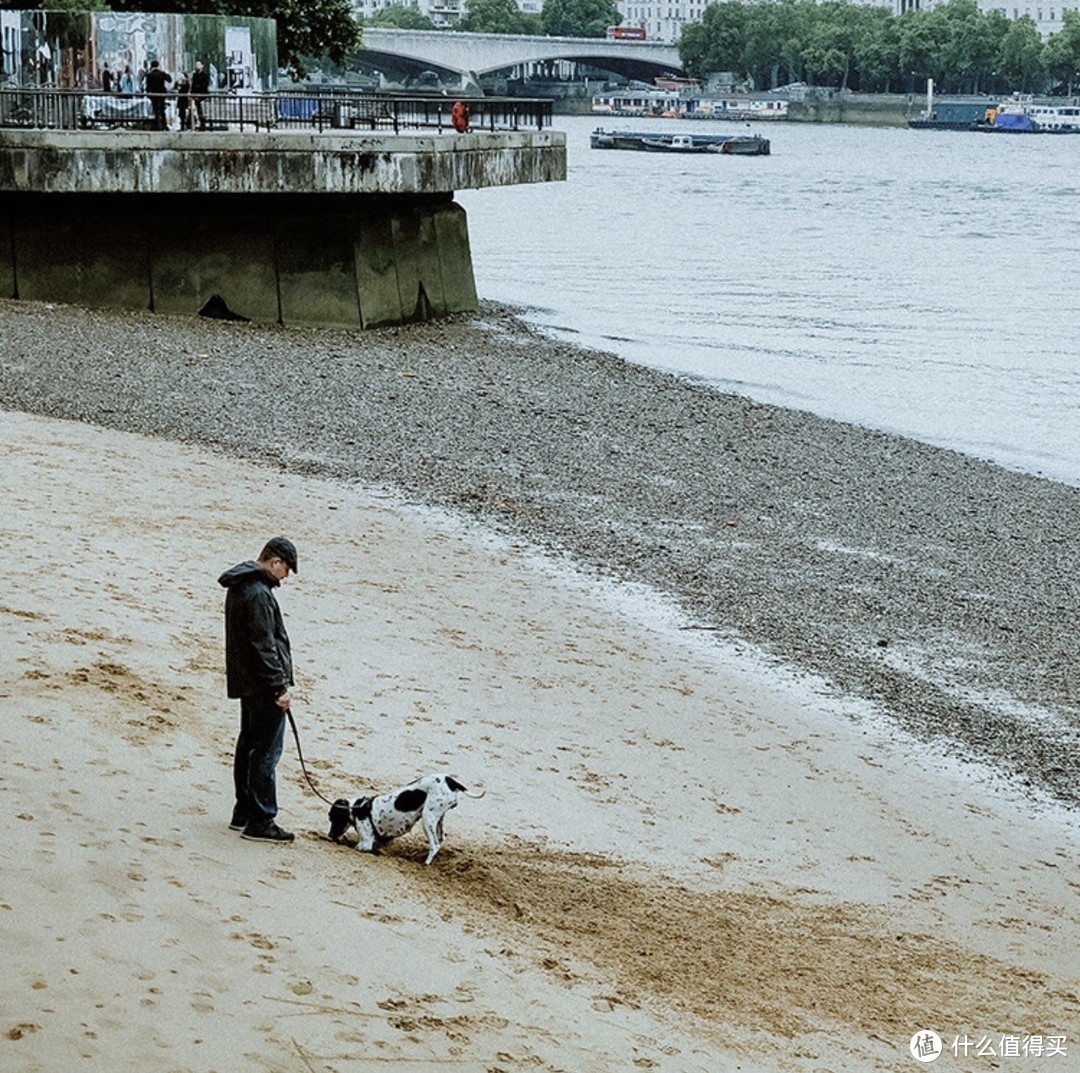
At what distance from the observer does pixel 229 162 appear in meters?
25.0

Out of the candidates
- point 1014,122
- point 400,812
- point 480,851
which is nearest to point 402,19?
point 1014,122

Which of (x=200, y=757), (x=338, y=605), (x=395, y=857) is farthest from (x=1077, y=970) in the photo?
(x=338, y=605)

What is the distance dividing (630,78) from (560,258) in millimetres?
114228

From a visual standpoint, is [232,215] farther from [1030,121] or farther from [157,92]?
[1030,121]

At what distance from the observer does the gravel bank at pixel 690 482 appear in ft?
42.4

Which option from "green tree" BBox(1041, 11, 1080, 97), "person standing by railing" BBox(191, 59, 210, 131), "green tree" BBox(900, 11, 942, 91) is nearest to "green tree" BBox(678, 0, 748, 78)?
"green tree" BBox(900, 11, 942, 91)

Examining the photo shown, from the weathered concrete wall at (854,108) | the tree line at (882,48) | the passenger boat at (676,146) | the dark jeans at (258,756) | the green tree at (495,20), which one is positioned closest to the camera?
the dark jeans at (258,756)

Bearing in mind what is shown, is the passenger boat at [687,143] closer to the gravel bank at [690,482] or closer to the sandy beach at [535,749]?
the gravel bank at [690,482]

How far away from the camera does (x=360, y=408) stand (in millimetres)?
20750

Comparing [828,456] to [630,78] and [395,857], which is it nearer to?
[395,857]

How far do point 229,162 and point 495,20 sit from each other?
157592mm

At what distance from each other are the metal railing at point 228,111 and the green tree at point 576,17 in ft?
507

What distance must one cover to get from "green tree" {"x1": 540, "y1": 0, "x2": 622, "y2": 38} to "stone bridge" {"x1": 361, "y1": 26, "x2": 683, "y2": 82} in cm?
3727

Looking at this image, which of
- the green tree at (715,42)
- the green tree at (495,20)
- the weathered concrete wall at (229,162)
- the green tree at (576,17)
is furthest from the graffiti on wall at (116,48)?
the green tree at (576,17)
